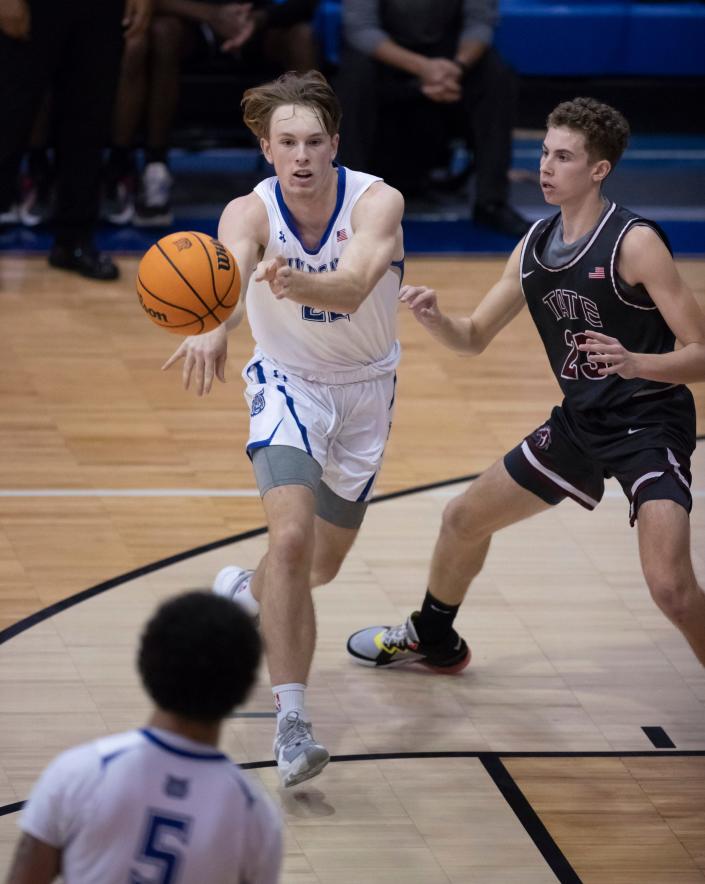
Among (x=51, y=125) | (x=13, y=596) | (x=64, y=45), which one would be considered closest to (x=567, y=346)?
(x=13, y=596)

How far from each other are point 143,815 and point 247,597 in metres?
2.78

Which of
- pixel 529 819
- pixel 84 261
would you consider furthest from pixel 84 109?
pixel 529 819

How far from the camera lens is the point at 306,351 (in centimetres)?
471

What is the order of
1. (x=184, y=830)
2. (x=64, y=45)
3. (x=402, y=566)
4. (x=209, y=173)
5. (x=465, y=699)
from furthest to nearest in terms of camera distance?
(x=209, y=173)
(x=64, y=45)
(x=402, y=566)
(x=465, y=699)
(x=184, y=830)

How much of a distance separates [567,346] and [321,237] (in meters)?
0.83

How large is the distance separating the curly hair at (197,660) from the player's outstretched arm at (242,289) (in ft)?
6.15

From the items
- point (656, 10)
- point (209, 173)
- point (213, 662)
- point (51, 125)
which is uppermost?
point (213, 662)

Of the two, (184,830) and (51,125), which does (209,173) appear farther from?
(184,830)

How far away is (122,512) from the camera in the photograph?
6.29 meters

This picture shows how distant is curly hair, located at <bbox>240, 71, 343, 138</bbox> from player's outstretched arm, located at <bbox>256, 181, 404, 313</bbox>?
10.4 inches

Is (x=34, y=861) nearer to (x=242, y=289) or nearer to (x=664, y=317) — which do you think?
(x=242, y=289)

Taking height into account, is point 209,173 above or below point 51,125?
below

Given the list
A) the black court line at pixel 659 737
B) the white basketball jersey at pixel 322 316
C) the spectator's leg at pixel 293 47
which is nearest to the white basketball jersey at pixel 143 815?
the white basketball jersey at pixel 322 316

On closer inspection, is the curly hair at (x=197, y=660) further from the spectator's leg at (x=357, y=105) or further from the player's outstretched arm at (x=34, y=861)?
the spectator's leg at (x=357, y=105)
